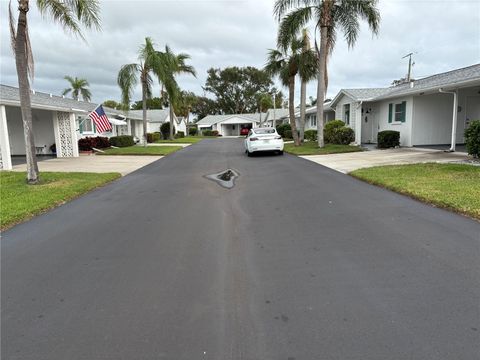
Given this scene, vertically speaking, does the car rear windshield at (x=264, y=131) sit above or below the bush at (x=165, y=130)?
below

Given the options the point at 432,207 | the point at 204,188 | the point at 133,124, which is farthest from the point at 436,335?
the point at 133,124

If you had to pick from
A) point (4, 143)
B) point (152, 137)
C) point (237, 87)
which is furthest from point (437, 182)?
point (237, 87)

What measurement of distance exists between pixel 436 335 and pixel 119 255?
3.53m

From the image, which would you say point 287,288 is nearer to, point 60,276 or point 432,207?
point 60,276

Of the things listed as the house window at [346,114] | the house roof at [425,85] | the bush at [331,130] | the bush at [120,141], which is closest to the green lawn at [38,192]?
the house roof at [425,85]

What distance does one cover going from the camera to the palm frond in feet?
79.7

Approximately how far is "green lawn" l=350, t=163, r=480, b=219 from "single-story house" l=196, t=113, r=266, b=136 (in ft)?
183

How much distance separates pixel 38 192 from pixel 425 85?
16676 mm

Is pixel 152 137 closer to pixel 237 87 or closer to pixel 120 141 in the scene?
pixel 120 141

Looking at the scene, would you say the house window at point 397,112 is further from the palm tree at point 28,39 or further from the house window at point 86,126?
the house window at point 86,126

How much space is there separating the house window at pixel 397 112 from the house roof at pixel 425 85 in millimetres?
717

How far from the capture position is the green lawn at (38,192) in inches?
264

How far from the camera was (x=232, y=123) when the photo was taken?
67750mm

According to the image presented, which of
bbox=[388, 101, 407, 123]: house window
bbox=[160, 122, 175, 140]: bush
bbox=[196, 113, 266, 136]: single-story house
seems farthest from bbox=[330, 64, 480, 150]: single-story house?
bbox=[196, 113, 266, 136]: single-story house
